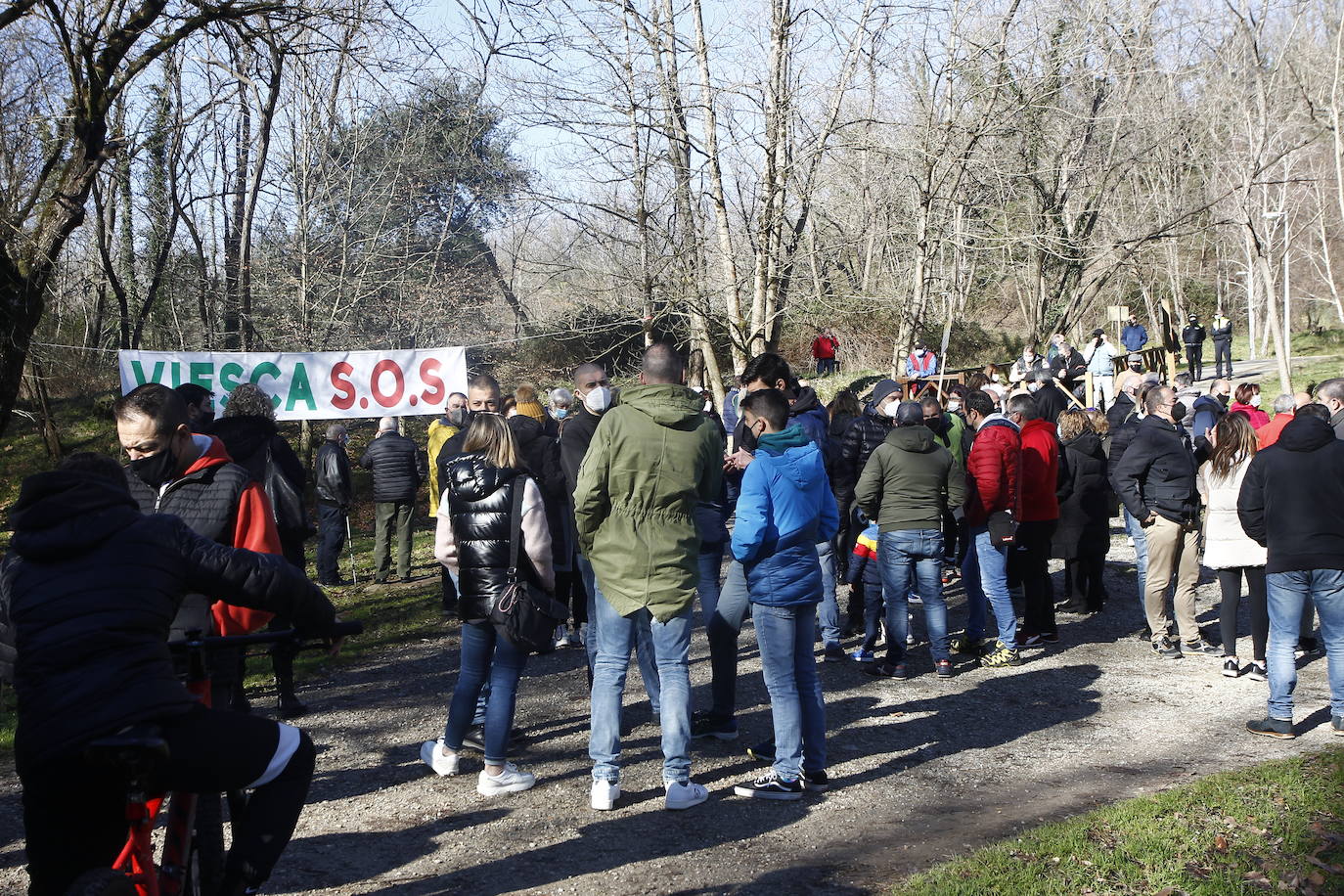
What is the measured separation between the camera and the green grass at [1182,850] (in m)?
4.50

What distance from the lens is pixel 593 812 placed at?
5.45m

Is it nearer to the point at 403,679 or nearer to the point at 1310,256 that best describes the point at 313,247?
the point at 403,679

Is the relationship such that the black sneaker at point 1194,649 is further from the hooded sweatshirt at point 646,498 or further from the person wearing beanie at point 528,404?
the person wearing beanie at point 528,404

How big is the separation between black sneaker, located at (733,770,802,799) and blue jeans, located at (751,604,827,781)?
0.11ft

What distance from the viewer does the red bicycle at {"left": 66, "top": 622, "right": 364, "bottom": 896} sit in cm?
281

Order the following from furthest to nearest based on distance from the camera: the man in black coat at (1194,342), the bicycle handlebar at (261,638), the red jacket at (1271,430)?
the man in black coat at (1194,342), the red jacket at (1271,430), the bicycle handlebar at (261,638)

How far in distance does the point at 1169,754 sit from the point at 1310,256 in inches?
Result: 1927

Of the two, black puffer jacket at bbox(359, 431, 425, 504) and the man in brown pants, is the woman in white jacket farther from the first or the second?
black puffer jacket at bbox(359, 431, 425, 504)

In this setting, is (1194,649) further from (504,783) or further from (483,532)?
(483,532)

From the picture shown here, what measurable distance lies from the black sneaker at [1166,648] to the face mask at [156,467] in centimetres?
762

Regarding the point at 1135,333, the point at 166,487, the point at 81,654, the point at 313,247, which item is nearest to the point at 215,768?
the point at 81,654

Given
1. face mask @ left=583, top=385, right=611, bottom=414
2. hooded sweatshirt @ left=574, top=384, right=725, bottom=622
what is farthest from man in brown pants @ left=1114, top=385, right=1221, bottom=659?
hooded sweatshirt @ left=574, top=384, right=725, bottom=622

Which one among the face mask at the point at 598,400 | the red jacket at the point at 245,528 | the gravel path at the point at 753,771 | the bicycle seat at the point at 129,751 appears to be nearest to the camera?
the bicycle seat at the point at 129,751

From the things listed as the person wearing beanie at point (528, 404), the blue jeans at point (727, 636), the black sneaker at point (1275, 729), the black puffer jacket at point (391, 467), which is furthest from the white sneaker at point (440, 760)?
the black puffer jacket at point (391, 467)
